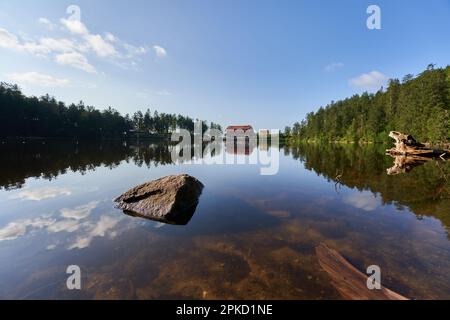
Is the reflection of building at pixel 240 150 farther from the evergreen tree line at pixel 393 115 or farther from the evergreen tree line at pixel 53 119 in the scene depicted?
the evergreen tree line at pixel 53 119

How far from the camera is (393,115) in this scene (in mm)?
85625

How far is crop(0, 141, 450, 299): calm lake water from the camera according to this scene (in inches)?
220

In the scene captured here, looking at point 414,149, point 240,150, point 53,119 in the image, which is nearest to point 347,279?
point 414,149

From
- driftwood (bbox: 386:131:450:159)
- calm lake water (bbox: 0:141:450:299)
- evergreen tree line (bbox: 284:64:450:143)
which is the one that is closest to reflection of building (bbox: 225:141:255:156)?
driftwood (bbox: 386:131:450:159)

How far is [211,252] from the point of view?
7.27m

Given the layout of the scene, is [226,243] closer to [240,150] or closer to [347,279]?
[347,279]

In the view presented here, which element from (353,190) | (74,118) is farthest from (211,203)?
(74,118)

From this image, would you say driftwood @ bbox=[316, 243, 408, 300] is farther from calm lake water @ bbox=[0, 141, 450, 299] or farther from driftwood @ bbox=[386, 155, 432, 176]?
driftwood @ bbox=[386, 155, 432, 176]

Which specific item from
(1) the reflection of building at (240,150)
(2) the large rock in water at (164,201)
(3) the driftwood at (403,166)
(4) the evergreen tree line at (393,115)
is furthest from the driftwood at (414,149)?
(2) the large rock in water at (164,201)

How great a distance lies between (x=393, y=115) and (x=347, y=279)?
10156cm

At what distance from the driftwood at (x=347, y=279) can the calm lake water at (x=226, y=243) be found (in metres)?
0.24

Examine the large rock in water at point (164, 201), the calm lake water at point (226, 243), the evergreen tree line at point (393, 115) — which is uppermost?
the evergreen tree line at point (393, 115)

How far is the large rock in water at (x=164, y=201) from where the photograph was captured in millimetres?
10461
